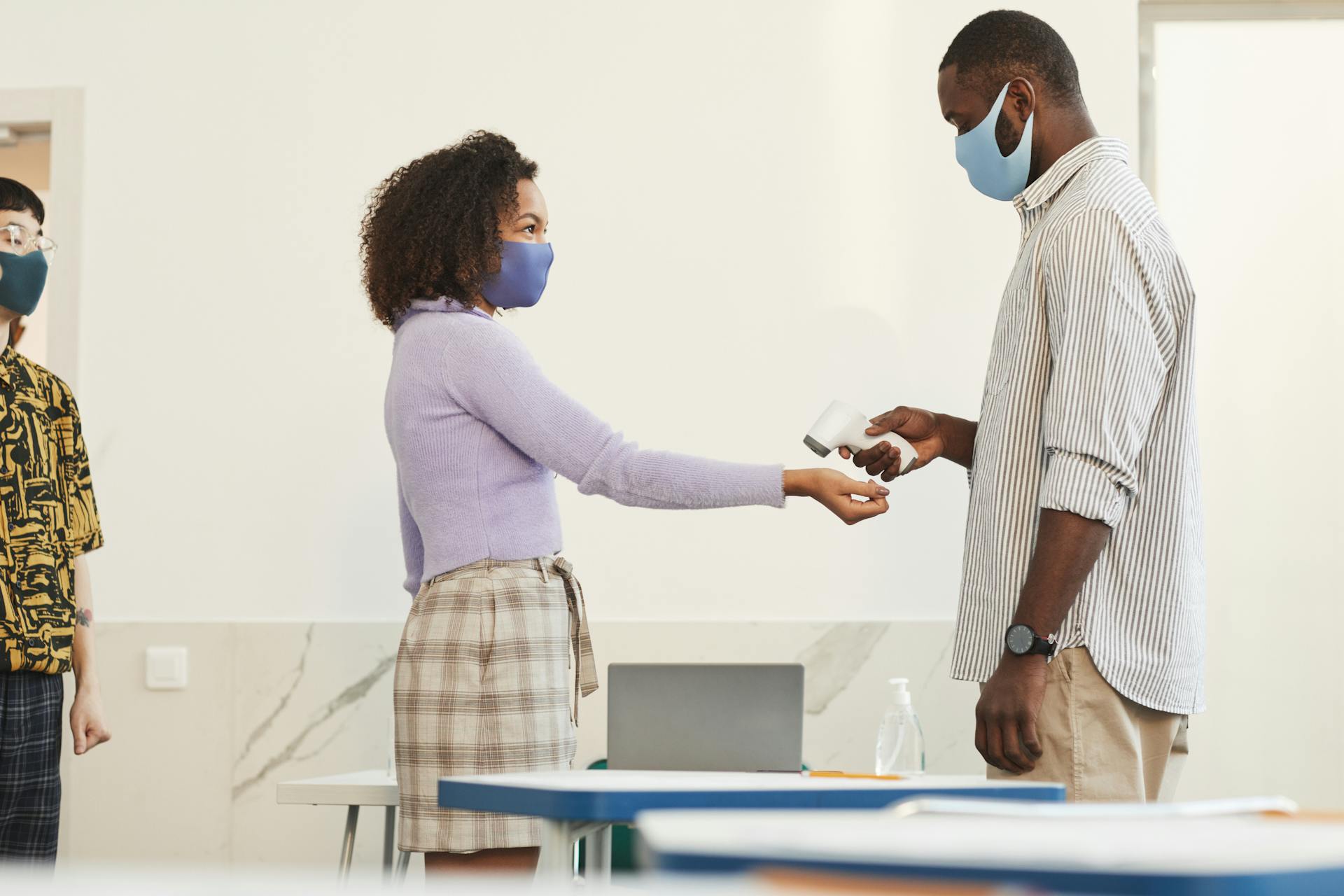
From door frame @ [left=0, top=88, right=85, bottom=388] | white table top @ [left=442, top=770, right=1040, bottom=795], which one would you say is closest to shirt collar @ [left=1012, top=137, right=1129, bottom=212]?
white table top @ [left=442, top=770, right=1040, bottom=795]

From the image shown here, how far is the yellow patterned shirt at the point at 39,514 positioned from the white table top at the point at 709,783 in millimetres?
1331

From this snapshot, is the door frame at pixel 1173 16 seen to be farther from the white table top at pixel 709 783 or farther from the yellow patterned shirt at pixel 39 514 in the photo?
the yellow patterned shirt at pixel 39 514

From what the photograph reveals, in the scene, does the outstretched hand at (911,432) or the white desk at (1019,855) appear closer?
the white desk at (1019,855)

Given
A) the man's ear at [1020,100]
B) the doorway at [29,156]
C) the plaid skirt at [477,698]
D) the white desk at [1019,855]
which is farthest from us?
the doorway at [29,156]

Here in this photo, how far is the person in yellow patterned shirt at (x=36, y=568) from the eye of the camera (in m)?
2.38

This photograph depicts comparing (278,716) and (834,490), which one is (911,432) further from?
(278,716)

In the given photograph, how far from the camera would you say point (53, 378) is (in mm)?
Answer: 2660

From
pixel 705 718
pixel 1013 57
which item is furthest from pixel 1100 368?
pixel 705 718

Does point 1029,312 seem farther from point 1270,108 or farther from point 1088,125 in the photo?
point 1270,108

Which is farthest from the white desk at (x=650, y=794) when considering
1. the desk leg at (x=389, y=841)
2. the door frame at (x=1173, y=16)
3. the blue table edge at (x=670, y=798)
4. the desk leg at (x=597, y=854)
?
the door frame at (x=1173, y=16)

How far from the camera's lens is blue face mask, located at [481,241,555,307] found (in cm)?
227

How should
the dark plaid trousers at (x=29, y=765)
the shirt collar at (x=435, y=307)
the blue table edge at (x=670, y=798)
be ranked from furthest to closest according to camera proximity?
the dark plaid trousers at (x=29, y=765) < the shirt collar at (x=435, y=307) < the blue table edge at (x=670, y=798)

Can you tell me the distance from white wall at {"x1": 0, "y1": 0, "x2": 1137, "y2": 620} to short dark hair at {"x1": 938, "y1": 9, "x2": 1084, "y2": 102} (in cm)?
134

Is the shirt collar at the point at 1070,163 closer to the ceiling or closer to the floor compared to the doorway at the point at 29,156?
closer to the floor
